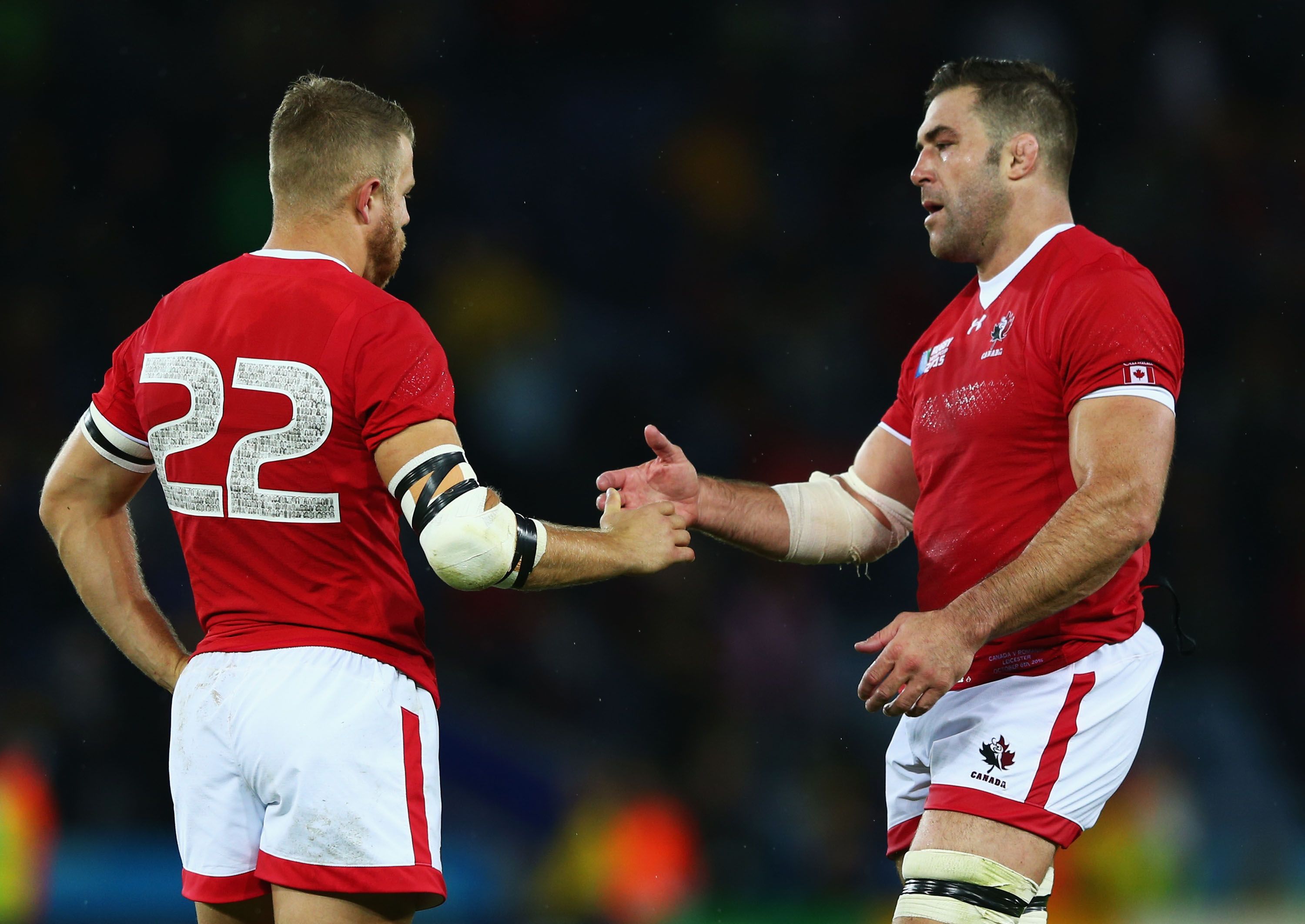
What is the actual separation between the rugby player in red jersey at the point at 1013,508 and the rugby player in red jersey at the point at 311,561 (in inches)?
38.2

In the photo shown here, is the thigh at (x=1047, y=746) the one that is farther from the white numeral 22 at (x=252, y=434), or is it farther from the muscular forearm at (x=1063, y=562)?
the white numeral 22 at (x=252, y=434)

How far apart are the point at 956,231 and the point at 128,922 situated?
4.40 m

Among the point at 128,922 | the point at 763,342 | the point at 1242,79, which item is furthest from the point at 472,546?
the point at 1242,79

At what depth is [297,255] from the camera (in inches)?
114

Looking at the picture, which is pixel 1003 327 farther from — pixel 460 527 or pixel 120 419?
pixel 120 419

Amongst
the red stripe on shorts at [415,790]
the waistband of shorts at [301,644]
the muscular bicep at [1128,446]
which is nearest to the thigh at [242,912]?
the red stripe on shorts at [415,790]

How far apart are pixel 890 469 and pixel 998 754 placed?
1.12m

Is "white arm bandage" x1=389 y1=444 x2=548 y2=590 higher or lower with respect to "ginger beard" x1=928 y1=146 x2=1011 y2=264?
lower

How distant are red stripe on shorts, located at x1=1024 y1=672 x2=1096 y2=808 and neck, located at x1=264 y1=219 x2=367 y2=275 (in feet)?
6.41

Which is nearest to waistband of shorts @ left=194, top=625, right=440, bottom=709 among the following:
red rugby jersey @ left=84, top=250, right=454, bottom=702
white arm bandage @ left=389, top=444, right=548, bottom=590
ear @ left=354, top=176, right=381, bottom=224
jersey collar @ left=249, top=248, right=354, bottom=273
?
red rugby jersey @ left=84, top=250, right=454, bottom=702

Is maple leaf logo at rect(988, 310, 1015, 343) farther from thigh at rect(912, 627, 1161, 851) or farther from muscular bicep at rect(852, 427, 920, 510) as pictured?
thigh at rect(912, 627, 1161, 851)

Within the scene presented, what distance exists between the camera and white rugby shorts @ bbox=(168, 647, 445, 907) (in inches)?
104

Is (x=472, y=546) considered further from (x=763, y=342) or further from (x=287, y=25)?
(x=287, y=25)

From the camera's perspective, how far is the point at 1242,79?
9281 millimetres
